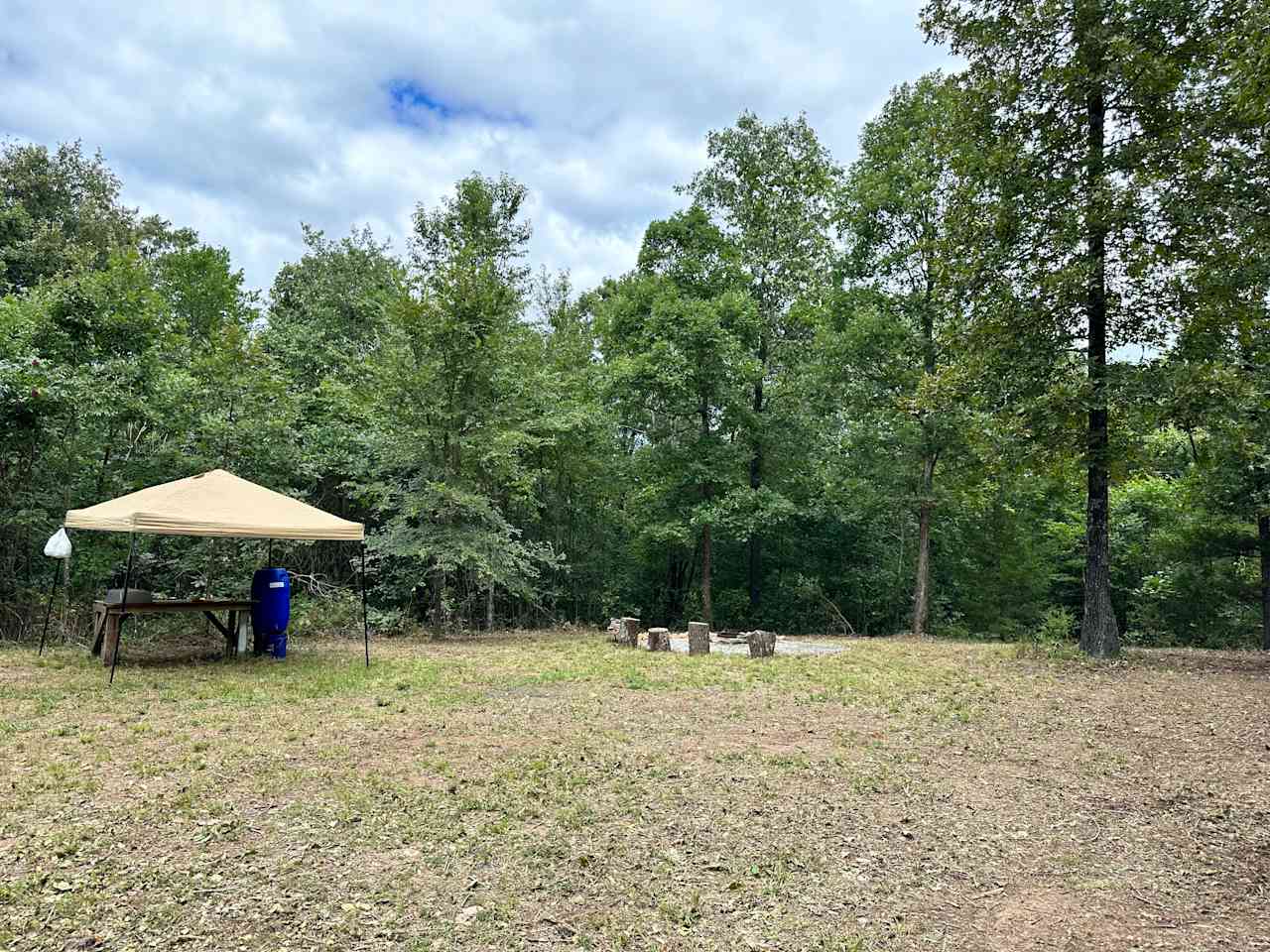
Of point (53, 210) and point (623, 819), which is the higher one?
point (53, 210)

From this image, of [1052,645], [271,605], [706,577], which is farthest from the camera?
[706,577]

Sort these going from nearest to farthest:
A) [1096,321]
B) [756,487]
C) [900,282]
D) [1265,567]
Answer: [1096,321] → [1265,567] → [900,282] → [756,487]

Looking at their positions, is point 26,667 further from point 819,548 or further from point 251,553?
point 819,548

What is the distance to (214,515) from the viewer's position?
6418 millimetres

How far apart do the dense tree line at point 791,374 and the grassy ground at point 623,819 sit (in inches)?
147

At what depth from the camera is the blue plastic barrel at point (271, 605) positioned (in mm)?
7609

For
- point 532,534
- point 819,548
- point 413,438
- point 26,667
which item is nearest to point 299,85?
point 413,438

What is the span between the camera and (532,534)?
14586 millimetres

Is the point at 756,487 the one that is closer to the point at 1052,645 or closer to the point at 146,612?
the point at 1052,645

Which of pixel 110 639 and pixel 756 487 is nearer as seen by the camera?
pixel 110 639

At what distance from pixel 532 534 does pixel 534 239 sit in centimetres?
895

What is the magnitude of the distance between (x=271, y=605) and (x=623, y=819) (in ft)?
19.5

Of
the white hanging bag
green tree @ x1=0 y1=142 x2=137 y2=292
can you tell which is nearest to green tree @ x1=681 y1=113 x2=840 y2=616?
the white hanging bag

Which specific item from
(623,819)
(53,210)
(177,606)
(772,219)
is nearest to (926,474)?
(772,219)
